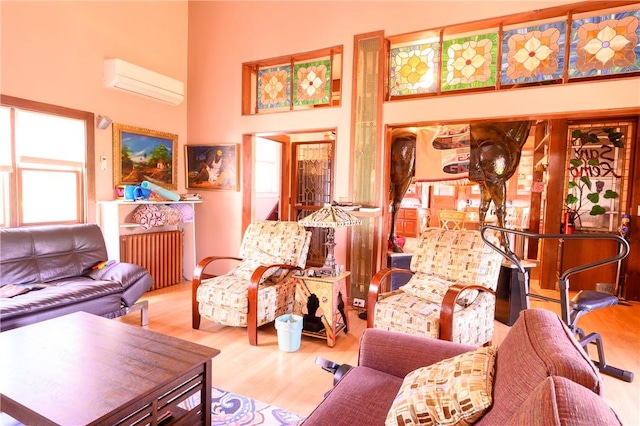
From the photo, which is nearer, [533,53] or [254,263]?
[533,53]

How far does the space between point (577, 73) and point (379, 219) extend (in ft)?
7.23

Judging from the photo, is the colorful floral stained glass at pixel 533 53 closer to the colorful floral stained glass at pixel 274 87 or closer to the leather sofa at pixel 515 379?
the colorful floral stained glass at pixel 274 87

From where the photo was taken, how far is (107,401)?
1397mm

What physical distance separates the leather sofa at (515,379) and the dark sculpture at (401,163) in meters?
2.73

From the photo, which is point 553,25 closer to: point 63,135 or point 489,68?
point 489,68

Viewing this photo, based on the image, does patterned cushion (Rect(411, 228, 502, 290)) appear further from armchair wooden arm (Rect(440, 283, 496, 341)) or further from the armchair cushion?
the armchair cushion

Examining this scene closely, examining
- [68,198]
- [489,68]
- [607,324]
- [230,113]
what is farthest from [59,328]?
[607,324]

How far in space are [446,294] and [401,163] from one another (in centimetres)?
236

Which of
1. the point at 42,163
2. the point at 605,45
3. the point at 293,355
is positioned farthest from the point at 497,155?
the point at 42,163

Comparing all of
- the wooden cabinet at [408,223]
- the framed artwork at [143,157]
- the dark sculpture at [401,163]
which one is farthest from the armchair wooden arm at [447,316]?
the wooden cabinet at [408,223]

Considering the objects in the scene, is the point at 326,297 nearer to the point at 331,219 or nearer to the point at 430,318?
the point at 331,219

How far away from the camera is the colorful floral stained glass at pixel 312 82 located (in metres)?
4.17

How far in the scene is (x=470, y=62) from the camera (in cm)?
344

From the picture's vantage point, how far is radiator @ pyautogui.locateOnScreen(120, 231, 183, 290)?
4.18 meters
